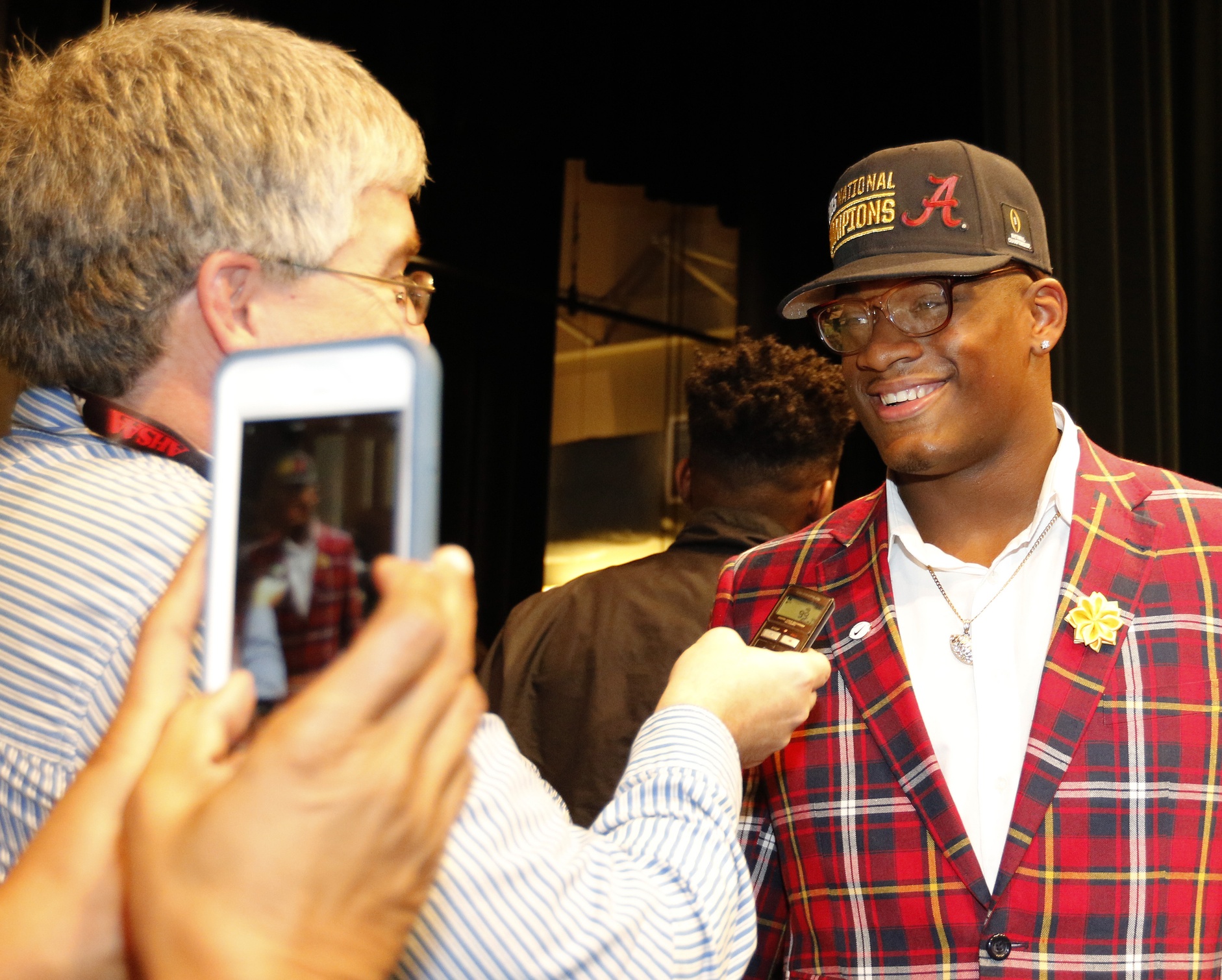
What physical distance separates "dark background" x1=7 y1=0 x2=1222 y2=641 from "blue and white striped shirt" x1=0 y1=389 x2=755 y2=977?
2757 millimetres

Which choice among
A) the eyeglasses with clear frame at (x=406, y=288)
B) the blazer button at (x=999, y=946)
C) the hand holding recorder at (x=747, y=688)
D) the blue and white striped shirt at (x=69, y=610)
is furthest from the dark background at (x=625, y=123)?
the blue and white striped shirt at (x=69, y=610)

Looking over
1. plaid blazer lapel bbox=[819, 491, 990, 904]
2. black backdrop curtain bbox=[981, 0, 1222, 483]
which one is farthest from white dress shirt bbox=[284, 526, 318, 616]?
black backdrop curtain bbox=[981, 0, 1222, 483]

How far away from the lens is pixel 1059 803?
1431 millimetres

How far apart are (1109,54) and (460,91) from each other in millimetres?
3251

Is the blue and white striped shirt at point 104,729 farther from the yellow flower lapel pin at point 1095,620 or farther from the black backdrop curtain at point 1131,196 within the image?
the black backdrop curtain at point 1131,196

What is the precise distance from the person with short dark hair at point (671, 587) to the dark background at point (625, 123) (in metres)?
1.01

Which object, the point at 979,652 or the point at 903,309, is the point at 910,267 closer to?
the point at 903,309

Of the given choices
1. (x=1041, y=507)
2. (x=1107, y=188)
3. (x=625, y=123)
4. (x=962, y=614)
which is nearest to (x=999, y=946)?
(x=962, y=614)

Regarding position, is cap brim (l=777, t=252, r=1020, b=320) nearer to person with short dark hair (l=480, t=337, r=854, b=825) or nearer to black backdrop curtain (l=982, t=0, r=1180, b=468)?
person with short dark hair (l=480, t=337, r=854, b=825)

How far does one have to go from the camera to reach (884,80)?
5141 millimetres

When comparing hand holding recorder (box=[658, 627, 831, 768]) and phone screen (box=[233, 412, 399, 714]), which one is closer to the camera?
phone screen (box=[233, 412, 399, 714])

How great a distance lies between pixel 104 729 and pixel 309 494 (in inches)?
11.1

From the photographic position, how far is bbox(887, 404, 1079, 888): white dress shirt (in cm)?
→ 151

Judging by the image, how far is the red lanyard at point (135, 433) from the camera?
83cm
